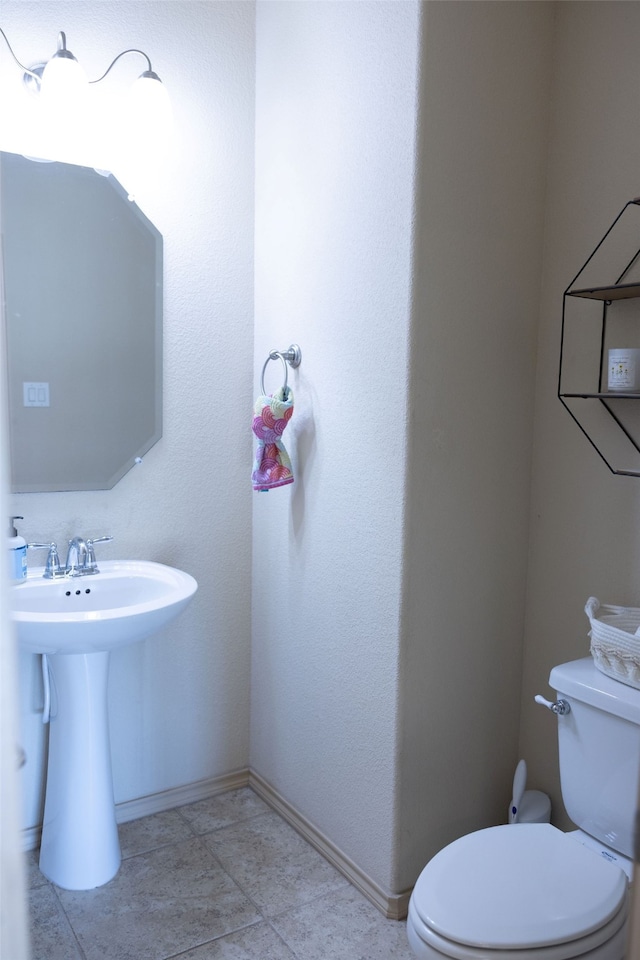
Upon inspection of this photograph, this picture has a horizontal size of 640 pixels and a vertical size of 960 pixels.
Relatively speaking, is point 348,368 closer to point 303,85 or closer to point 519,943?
point 303,85

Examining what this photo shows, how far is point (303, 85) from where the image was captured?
2.05 meters

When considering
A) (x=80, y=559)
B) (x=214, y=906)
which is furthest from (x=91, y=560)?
(x=214, y=906)

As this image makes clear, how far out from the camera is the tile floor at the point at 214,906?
1.77 meters

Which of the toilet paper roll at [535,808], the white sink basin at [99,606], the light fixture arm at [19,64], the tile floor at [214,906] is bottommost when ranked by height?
the tile floor at [214,906]

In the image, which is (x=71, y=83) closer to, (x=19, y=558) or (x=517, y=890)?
(x=19, y=558)

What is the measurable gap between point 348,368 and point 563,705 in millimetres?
962

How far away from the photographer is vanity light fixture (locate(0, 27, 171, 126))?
186 cm

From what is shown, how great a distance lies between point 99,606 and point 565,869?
1.30 metres

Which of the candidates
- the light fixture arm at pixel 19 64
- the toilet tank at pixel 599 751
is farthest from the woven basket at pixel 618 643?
the light fixture arm at pixel 19 64

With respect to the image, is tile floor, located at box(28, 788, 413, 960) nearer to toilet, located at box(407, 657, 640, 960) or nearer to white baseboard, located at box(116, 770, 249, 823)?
white baseboard, located at box(116, 770, 249, 823)

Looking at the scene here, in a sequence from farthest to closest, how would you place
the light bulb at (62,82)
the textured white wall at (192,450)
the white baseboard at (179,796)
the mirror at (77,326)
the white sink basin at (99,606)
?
the white baseboard at (179,796)
the textured white wall at (192,450)
the mirror at (77,326)
the light bulb at (62,82)
the white sink basin at (99,606)

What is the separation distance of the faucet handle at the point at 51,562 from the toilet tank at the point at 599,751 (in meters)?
1.31

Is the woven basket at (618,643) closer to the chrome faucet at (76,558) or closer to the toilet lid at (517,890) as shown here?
the toilet lid at (517,890)

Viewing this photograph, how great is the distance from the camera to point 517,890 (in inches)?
54.7
